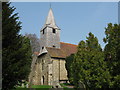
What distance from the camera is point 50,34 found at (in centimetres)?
3328

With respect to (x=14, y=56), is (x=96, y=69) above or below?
below

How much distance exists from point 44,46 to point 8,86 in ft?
75.4

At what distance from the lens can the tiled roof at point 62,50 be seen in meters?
30.5

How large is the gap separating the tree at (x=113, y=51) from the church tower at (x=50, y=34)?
22.7 metres

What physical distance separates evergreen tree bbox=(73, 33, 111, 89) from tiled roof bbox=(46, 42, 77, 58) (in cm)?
1825

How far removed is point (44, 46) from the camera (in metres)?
32.6

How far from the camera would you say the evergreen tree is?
9.65 metres

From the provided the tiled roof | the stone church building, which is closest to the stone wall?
the stone church building

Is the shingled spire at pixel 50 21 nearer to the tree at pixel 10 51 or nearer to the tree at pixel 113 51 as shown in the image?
the tree at pixel 10 51

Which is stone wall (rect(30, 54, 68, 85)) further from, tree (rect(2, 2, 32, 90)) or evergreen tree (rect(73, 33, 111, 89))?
tree (rect(2, 2, 32, 90))

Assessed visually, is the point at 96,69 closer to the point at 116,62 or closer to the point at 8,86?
the point at 116,62

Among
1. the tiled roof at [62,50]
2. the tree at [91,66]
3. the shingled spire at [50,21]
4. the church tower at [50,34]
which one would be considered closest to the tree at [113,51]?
the tree at [91,66]

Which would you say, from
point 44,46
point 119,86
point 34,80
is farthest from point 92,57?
point 34,80

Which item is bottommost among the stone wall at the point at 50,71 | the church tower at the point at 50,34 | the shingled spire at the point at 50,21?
the stone wall at the point at 50,71
